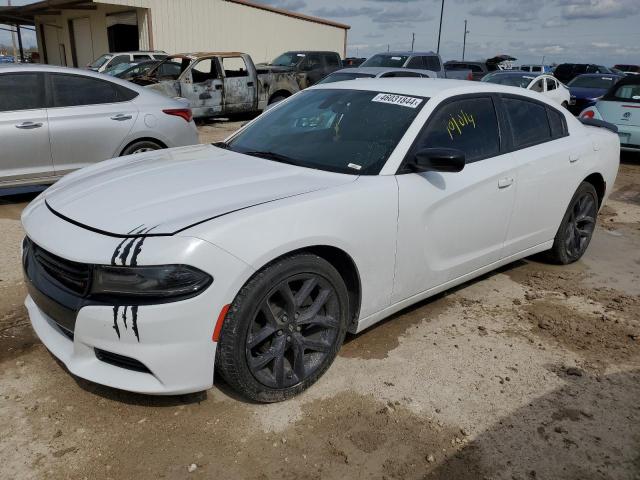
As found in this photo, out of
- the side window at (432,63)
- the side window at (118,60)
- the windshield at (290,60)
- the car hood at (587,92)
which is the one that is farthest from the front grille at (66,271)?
the windshield at (290,60)

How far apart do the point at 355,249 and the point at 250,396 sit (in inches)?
36.0

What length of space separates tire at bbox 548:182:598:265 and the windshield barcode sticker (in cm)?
192

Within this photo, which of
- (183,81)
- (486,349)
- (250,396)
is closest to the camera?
(250,396)

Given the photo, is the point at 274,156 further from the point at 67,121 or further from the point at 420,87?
the point at 67,121

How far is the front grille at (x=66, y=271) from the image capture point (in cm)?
243

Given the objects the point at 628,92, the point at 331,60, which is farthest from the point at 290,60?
the point at 628,92

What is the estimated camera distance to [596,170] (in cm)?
476

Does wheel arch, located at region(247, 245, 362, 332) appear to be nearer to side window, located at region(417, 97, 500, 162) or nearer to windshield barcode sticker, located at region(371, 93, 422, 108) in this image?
side window, located at region(417, 97, 500, 162)

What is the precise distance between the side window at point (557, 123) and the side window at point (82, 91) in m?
4.71

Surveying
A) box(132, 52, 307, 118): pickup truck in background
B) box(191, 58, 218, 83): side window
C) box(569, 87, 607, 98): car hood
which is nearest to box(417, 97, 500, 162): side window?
box(132, 52, 307, 118): pickup truck in background

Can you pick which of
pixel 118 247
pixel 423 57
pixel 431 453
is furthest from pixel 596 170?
pixel 423 57

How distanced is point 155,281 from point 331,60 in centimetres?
1807

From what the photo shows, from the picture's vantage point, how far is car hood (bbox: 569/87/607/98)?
15.1 m

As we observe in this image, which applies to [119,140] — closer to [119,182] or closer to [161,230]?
[119,182]
